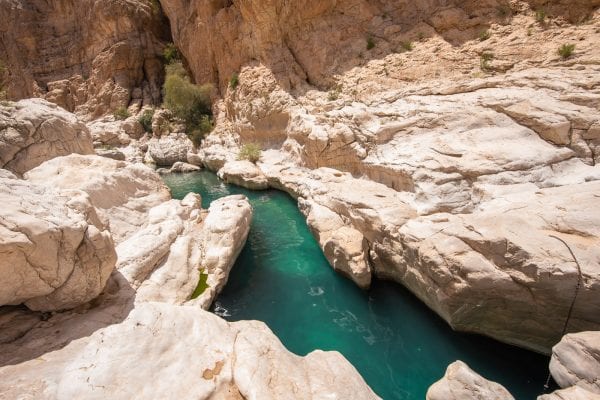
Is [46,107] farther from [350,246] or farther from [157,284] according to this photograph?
[350,246]

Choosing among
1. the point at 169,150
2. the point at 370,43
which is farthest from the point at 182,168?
the point at 370,43

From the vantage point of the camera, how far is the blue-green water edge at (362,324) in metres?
6.00

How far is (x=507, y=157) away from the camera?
8.70 metres

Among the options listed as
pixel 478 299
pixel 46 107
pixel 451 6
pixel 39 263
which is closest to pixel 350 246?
pixel 478 299

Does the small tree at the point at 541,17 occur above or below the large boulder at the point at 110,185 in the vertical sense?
above

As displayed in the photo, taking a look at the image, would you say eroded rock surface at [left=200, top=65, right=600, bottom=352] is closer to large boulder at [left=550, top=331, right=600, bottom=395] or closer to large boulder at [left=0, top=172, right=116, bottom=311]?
large boulder at [left=550, top=331, right=600, bottom=395]

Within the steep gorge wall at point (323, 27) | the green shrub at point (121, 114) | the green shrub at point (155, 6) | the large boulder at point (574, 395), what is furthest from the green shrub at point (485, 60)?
the green shrub at point (155, 6)

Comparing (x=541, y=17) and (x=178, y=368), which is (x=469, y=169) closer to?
(x=178, y=368)

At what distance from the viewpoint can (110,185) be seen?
9969 mm

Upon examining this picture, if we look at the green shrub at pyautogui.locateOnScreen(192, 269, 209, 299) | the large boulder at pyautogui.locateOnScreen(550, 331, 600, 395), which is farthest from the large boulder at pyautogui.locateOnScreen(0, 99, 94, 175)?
the large boulder at pyautogui.locateOnScreen(550, 331, 600, 395)

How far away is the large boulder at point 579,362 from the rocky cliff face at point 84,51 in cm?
3742

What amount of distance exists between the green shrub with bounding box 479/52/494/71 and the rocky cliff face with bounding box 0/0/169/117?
3187cm

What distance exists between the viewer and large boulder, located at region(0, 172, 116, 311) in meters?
4.50

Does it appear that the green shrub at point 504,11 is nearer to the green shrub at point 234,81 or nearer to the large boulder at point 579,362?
the large boulder at point 579,362
